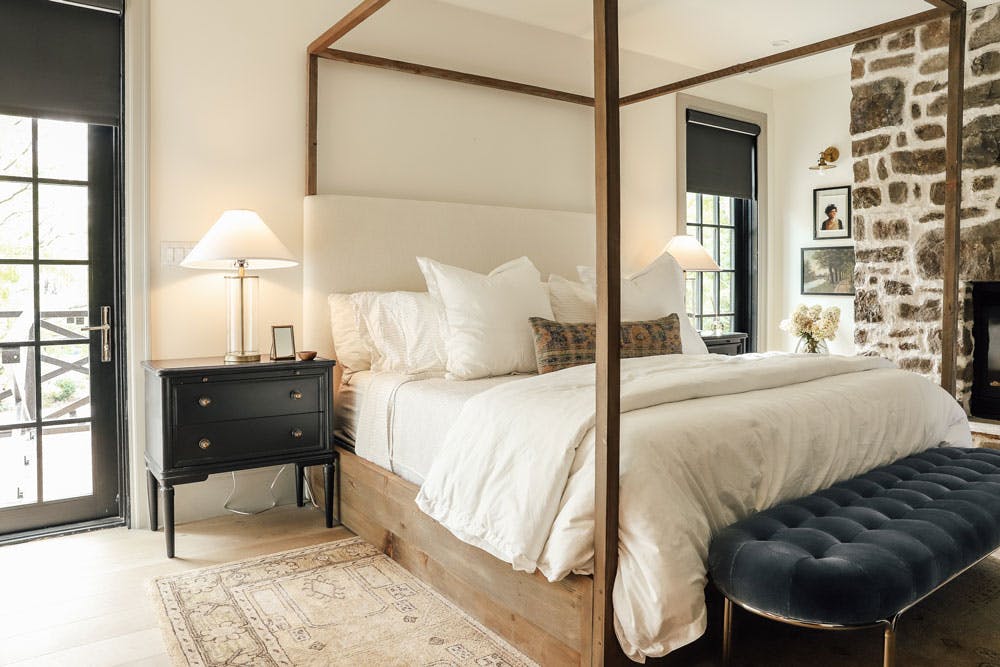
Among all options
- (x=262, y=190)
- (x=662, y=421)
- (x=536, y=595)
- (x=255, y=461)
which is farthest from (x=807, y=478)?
(x=262, y=190)

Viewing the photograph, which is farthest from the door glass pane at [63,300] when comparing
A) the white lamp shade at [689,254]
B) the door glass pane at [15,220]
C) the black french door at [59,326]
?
the white lamp shade at [689,254]

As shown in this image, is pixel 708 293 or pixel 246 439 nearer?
pixel 246 439

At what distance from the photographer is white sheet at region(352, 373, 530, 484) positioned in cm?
265

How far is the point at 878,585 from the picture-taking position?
1.67 m

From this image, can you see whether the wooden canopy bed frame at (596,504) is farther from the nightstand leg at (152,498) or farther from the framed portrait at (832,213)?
the framed portrait at (832,213)

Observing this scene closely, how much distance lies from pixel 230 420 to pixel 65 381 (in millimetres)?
862

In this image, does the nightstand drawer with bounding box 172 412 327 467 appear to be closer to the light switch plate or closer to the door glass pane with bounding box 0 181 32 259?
the light switch plate

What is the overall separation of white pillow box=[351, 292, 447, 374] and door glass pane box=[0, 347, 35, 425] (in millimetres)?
1423

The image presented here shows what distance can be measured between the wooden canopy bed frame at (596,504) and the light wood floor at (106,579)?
1.38ft

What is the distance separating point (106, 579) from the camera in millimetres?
2729

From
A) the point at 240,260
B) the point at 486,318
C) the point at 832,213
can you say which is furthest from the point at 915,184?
the point at 240,260

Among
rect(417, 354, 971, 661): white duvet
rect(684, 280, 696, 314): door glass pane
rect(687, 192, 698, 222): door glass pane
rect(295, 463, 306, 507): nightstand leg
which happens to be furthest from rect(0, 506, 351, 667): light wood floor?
rect(687, 192, 698, 222): door glass pane

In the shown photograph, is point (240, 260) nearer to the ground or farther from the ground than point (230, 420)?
farther from the ground

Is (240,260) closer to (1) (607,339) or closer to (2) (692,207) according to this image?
(1) (607,339)
